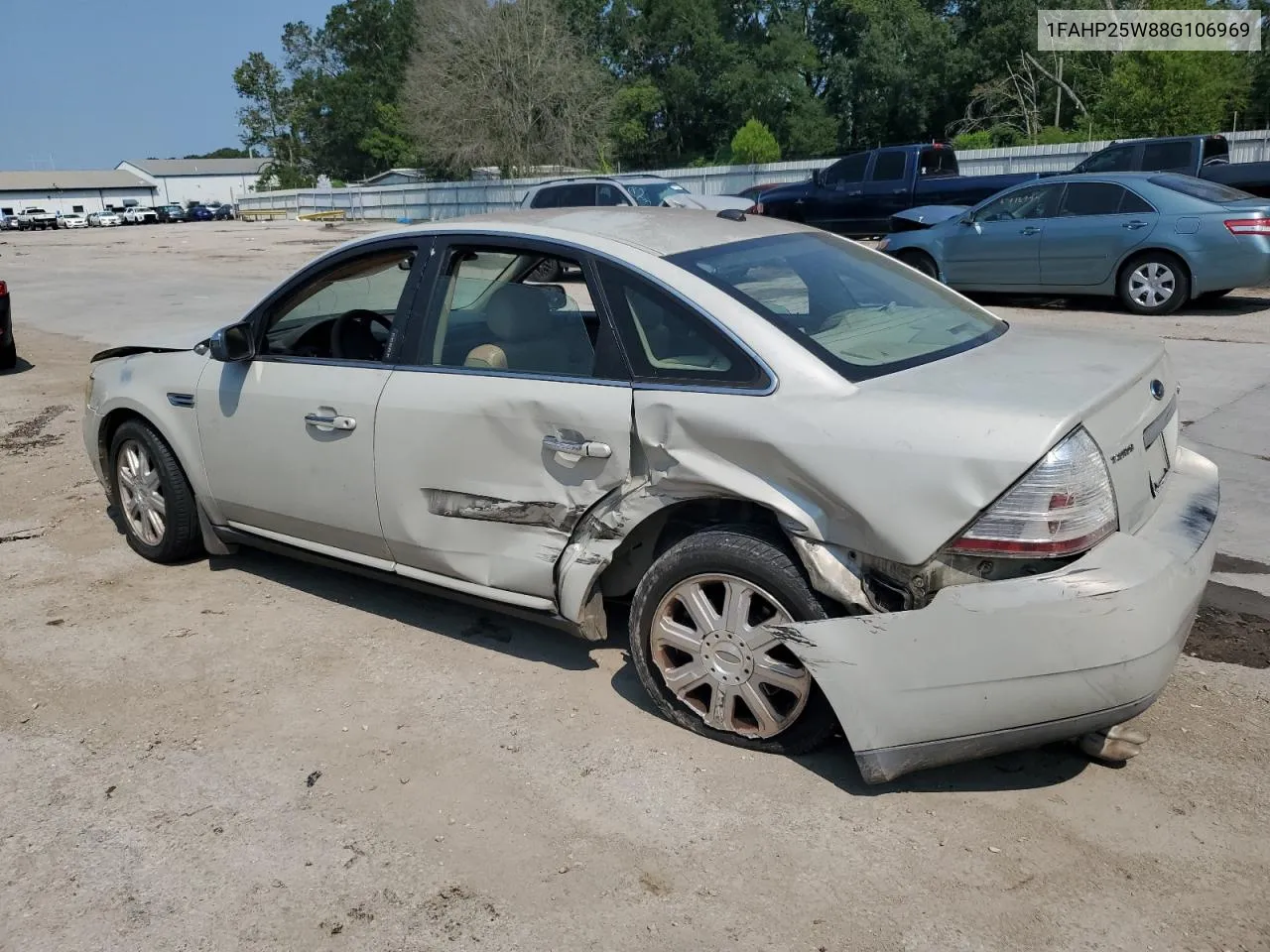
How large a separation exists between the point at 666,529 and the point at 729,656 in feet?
1.72

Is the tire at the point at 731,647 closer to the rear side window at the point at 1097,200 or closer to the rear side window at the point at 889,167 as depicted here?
the rear side window at the point at 1097,200

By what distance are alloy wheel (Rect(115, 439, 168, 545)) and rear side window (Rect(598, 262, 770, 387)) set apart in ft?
8.75

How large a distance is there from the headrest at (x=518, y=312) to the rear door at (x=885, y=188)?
52.1ft

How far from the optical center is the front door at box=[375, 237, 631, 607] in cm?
362

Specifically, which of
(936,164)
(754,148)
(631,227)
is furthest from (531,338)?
(754,148)

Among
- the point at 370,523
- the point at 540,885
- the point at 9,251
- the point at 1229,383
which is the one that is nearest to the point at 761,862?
the point at 540,885

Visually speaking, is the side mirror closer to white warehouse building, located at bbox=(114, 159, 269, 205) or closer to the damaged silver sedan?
the damaged silver sedan

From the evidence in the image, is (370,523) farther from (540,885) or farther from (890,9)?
(890,9)

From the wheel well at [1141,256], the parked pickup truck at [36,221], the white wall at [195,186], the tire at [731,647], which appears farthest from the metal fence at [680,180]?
the white wall at [195,186]

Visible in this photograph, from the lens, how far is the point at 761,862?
294 cm

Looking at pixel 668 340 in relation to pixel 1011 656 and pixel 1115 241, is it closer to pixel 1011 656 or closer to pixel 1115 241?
pixel 1011 656

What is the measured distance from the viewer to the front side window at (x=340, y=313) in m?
4.48

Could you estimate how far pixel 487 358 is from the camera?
13.0 ft

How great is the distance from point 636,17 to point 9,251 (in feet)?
145
